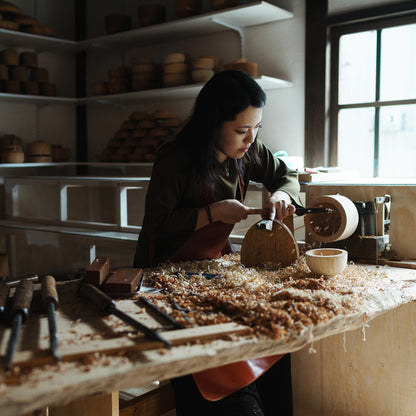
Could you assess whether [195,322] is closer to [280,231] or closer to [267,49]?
[280,231]

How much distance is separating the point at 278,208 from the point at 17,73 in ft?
8.83

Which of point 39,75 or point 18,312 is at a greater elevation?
point 39,75

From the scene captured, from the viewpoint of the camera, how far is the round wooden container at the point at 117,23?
3.72 m

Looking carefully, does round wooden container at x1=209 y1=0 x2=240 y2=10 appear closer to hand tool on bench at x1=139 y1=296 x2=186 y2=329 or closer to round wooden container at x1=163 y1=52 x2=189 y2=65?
round wooden container at x1=163 y1=52 x2=189 y2=65

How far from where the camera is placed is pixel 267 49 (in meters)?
3.32

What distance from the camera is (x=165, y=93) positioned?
3541 mm

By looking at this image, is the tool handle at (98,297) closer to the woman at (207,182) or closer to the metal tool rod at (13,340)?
the metal tool rod at (13,340)

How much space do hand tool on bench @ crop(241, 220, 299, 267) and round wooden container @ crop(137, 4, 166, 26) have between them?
88.9 inches

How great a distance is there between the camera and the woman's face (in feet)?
5.82

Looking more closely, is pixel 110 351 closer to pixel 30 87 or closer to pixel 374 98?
pixel 374 98

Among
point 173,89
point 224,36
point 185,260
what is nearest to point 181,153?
point 185,260

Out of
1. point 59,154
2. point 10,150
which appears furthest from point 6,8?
point 59,154

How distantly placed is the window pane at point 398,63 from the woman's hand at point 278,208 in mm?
1425

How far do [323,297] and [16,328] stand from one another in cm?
79
